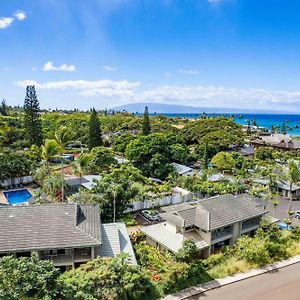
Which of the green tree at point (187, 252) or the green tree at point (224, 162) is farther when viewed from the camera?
the green tree at point (224, 162)

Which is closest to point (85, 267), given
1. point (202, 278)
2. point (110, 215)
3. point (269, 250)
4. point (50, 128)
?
point (202, 278)

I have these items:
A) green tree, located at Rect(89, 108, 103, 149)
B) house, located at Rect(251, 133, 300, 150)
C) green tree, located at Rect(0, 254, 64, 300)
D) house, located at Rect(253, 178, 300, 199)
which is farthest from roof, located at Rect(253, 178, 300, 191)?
green tree, located at Rect(0, 254, 64, 300)

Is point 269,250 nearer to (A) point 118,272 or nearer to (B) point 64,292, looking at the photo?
(A) point 118,272

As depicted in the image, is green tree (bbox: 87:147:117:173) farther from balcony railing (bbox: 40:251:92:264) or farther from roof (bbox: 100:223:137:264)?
balcony railing (bbox: 40:251:92:264)

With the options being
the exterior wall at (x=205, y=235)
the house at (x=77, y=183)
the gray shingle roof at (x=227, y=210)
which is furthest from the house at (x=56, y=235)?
the house at (x=77, y=183)

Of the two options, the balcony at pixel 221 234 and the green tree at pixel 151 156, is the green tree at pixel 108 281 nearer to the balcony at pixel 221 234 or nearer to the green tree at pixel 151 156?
the balcony at pixel 221 234

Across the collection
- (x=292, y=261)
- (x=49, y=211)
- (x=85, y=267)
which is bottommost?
(x=292, y=261)

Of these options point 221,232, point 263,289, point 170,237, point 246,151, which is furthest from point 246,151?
point 263,289
